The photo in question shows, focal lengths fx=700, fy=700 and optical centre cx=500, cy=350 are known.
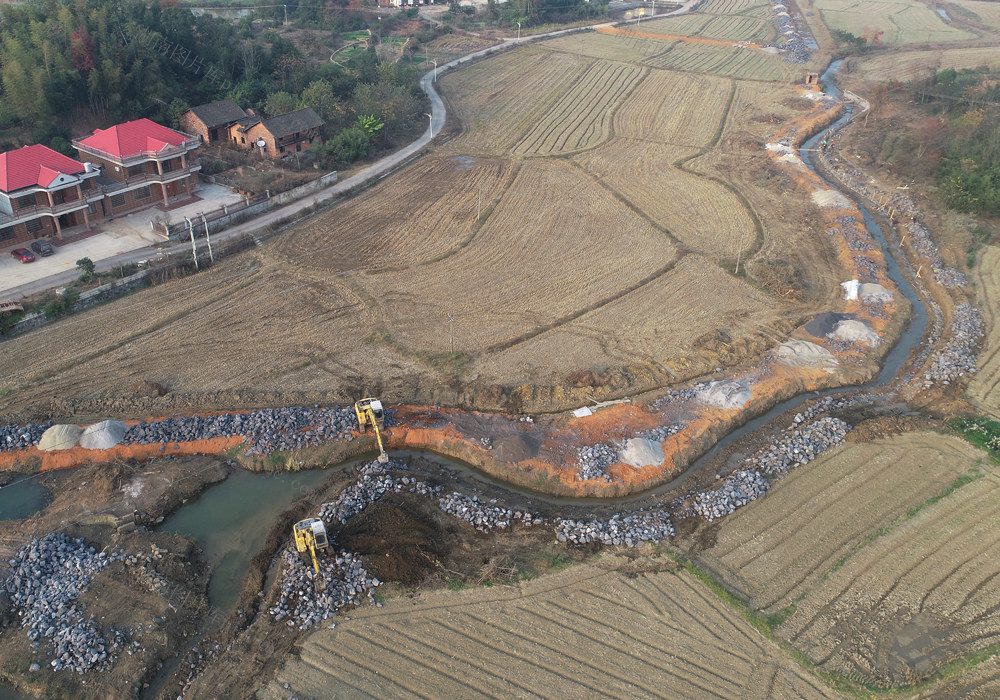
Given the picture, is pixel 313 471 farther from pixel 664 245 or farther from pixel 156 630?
pixel 664 245

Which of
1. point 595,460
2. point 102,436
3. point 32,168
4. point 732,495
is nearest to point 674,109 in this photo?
point 595,460

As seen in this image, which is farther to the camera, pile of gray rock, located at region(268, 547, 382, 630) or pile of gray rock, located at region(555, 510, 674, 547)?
pile of gray rock, located at region(555, 510, 674, 547)

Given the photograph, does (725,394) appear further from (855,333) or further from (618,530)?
(855,333)

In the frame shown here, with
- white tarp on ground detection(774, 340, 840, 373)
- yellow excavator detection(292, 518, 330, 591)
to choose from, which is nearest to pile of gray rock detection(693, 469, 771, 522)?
white tarp on ground detection(774, 340, 840, 373)

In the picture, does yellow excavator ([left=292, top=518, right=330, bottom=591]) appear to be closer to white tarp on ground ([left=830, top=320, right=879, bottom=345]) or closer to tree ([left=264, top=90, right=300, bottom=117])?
white tarp on ground ([left=830, top=320, right=879, bottom=345])

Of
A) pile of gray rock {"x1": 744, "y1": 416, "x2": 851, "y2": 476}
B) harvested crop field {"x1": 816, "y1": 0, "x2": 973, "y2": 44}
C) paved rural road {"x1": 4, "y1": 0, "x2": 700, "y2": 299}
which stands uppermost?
harvested crop field {"x1": 816, "y1": 0, "x2": 973, "y2": 44}
